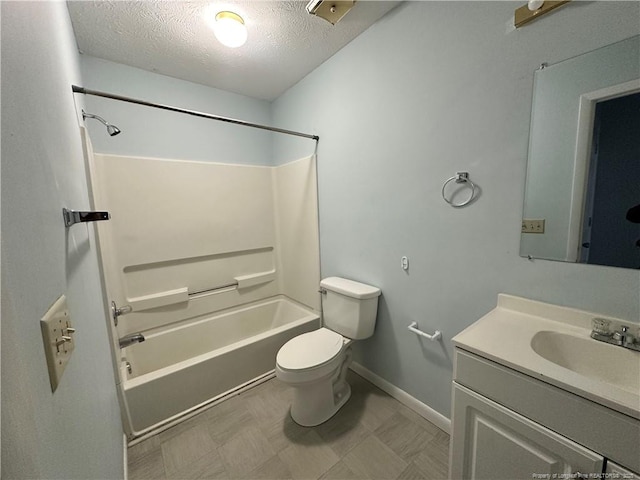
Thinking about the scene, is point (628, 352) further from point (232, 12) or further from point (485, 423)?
point (232, 12)

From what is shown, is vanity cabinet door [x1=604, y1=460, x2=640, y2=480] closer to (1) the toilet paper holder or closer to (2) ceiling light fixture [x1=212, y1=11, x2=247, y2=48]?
(1) the toilet paper holder

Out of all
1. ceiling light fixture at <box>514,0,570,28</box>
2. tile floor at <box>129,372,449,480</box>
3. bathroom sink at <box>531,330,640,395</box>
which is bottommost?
tile floor at <box>129,372,449,480</box>

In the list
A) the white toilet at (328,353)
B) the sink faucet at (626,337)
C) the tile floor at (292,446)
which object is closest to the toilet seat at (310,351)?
the white toilet at (328,353)

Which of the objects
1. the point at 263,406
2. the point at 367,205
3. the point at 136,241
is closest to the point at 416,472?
the point at 263,406

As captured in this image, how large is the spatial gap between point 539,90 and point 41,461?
175 cm

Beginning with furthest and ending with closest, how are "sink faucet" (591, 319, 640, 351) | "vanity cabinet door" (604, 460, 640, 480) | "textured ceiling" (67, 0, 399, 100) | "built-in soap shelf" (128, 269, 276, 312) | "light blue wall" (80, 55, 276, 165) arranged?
"built-in soap shelf" (128, 269, 276, 312), "light blue wall" (80, 55, 276, 165), "textured ceiling" (67, 0, 399, 100), "sink faucet" (591, 319, 640, 351), "vanity cabinet door" (604, 460, 640, 480)

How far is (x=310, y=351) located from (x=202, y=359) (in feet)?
2.39

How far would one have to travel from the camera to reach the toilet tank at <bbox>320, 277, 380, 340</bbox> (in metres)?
1.72

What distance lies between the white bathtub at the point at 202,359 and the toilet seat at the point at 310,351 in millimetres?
370

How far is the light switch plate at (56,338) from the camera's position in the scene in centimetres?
47

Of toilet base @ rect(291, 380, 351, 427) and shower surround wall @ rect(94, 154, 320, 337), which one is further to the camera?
shower surround wall @ rect(94, 154, 320, 337)

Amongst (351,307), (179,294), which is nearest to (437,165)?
(351,307)

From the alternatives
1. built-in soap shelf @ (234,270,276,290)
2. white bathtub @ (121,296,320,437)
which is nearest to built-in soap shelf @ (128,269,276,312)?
built-in soap shelf @ (234,270,276,290)

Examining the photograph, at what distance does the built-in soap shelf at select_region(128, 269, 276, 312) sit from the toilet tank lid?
3.05 feet
